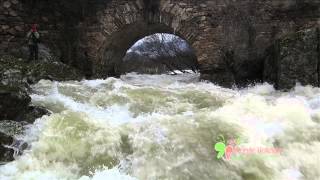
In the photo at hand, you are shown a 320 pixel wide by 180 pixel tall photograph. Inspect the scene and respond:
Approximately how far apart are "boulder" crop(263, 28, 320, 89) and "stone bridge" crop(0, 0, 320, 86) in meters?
1.76

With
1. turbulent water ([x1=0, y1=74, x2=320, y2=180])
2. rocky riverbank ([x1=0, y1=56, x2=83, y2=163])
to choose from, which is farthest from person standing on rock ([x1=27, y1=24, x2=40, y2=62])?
turbulent water ([x1=0, y1=74, x2=320, y2=180])

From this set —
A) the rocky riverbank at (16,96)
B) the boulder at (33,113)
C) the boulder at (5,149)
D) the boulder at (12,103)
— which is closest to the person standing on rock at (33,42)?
the rocky riverbank at (16,96)

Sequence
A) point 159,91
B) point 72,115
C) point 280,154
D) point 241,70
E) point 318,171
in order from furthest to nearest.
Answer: point 241,70 → point 159,91 → point 72,115 → point 280,154 → point 318,171

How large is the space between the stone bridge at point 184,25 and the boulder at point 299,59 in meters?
1.76

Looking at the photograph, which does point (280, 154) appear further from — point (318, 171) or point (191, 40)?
point (191, 40)

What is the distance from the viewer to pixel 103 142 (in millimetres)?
6035

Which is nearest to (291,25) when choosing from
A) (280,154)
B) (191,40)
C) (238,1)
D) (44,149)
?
(238,1)

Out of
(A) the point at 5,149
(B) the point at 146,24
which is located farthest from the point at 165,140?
(B) the point at 146,24

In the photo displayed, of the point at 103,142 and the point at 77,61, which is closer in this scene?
the point at 103,142

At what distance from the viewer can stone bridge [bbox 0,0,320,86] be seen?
1183cm

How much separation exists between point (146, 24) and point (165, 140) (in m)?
7.02

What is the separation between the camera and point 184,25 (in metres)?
12.1

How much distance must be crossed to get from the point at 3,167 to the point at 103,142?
115cm

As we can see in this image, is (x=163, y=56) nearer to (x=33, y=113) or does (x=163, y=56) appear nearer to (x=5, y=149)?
(x=33, y=113)
